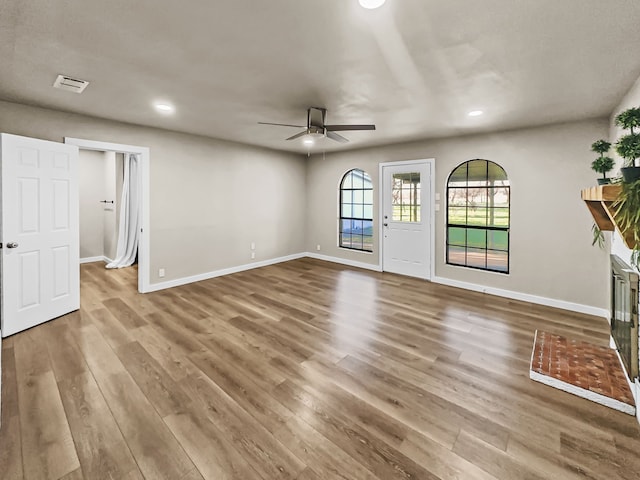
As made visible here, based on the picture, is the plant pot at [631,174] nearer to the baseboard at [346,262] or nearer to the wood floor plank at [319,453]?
the wood floor plank at [319,453]

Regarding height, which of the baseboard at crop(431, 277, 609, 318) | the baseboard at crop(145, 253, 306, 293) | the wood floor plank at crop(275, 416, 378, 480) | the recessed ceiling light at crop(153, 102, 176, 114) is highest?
the recessed ceiling light at crop(153, 102, 176, 114)

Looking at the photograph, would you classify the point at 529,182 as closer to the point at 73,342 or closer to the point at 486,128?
the point at 486,128

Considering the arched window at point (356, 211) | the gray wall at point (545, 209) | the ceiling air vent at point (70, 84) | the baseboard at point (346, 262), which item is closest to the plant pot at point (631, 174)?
the gray wall at point (545, 209)

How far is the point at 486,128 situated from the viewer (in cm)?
427

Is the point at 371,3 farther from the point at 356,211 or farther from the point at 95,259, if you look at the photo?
the point at 95,259

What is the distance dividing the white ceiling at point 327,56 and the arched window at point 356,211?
276 cm

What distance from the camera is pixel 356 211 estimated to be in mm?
6590

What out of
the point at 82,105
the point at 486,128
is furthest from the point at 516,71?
the point at 82,105

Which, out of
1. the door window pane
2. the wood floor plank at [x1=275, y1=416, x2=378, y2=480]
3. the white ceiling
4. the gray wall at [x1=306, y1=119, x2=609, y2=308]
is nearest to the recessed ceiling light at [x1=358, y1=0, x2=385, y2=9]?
the white ceiling

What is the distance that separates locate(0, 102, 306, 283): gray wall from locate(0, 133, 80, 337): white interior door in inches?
16.8

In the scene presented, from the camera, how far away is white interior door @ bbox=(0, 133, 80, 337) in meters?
3.06

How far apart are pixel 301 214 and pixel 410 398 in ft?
17.9

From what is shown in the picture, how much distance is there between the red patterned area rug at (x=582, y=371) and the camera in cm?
212

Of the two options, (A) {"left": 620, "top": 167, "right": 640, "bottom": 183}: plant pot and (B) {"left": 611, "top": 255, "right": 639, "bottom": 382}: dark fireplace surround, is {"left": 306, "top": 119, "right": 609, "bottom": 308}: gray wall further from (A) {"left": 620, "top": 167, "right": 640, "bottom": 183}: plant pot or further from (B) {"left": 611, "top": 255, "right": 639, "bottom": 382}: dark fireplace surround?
(A) {"left": 620, "top": 167, "right": 640, "bottom": 183}: plant pot
